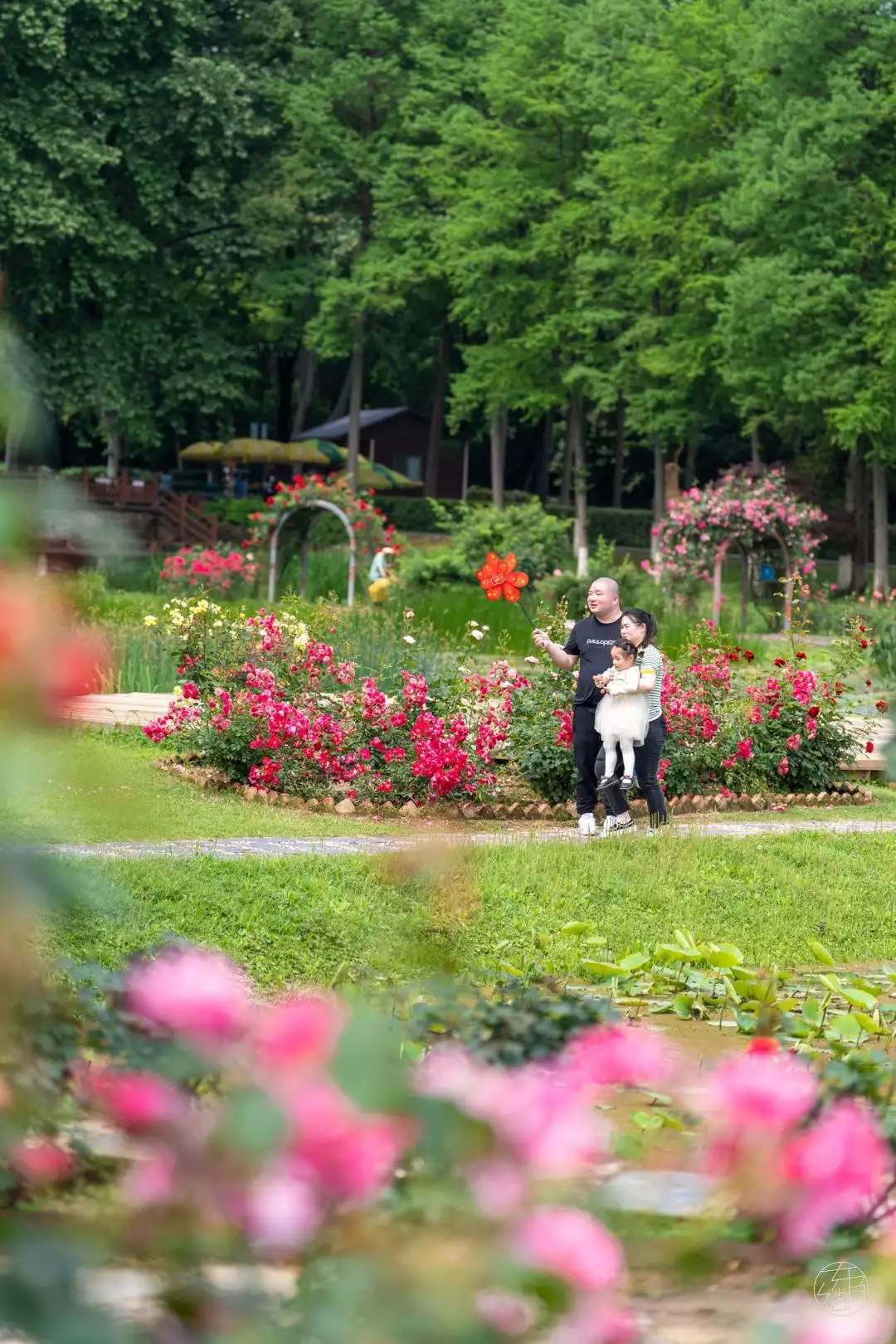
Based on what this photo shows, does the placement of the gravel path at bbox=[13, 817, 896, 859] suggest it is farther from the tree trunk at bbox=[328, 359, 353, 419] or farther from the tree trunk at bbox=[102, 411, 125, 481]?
the tree trunk at bbox=[328, 359, 353, 419]

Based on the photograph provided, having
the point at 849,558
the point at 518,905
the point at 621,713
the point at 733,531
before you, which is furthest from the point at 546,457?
the point at 518,905

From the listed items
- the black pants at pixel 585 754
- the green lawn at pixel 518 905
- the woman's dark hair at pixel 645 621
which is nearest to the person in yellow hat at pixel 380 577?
the black pants at pixel 585 754

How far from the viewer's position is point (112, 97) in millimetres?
37656

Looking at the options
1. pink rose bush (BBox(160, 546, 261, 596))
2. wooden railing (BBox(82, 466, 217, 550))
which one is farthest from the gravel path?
wooden railing (BBox(82, 466, 217, 550))

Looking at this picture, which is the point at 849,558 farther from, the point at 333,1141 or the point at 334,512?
the point at 333,1141

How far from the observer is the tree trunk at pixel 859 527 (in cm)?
3800

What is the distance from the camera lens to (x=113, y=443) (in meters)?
40.0

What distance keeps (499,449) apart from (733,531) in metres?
18.9

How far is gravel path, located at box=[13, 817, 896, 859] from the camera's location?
29.0ft

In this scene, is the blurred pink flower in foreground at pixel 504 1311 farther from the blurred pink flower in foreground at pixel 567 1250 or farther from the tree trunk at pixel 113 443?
the tree trunk at pixel 113 443

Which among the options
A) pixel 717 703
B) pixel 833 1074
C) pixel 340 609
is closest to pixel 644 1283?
pixel 833 1074

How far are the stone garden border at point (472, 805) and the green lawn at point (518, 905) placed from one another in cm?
205

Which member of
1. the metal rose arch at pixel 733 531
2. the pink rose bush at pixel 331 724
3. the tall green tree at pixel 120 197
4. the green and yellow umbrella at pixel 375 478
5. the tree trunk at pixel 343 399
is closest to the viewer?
the pink rose bush at pixel 331 724

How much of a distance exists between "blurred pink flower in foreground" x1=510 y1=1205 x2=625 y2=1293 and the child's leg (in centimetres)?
881
